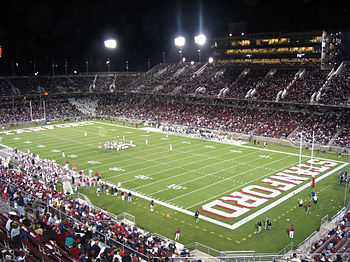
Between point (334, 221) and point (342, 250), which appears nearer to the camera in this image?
point (342, 250)

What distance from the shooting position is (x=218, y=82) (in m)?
58.6

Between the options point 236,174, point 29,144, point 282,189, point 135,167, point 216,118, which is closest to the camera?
point 282,189

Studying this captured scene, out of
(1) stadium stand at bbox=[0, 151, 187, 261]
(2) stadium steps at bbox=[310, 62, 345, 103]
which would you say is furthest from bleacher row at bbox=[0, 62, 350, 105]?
(1) stadium stand at bbox=[0, 151, 187, 261]

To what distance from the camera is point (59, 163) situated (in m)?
33.2

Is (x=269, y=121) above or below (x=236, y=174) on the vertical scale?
above

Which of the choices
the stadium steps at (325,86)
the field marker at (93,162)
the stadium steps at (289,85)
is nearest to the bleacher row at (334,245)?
the field marker at (93,162)

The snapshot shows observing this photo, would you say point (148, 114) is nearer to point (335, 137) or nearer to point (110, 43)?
point (110, 43)

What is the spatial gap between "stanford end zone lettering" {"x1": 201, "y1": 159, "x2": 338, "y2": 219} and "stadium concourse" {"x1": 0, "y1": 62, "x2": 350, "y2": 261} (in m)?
5.57

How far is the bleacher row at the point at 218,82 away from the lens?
47.4 metres

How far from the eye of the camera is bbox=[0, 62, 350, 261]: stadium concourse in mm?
13570

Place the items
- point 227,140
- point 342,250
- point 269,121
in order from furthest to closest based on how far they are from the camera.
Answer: point 269,121
point 227,140
point 342,250

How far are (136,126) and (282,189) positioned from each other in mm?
30596

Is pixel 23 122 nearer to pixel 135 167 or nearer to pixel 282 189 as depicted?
pixel 135 167

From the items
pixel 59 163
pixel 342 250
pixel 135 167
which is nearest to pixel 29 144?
pixel 59 163
